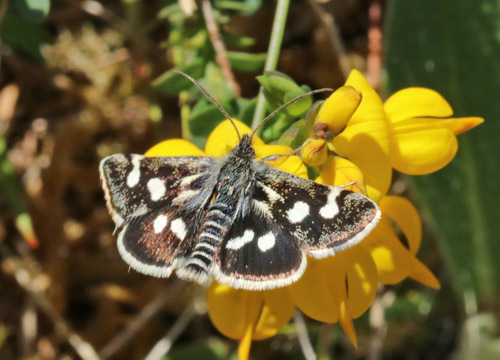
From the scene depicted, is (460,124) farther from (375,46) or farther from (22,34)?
(22,34)

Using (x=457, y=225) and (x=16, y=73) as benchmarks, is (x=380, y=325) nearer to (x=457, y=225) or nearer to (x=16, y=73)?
(x=457, y=225)

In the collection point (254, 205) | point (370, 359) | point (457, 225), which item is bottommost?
point (370, 359)

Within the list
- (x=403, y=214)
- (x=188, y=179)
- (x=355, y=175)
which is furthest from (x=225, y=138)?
(x=403, y=214)

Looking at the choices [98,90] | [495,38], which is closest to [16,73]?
[98,90]

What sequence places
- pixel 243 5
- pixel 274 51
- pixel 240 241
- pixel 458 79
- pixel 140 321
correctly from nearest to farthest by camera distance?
pixel 240 241 → pixel 274 51 → pixel 243 5 → pixel 458 79 → pixel 140 321

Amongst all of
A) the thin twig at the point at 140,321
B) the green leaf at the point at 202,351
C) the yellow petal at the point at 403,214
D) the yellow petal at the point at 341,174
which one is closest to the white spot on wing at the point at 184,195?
the yellow petal at the point at 341,174
